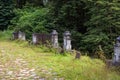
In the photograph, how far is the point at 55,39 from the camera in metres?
16.6

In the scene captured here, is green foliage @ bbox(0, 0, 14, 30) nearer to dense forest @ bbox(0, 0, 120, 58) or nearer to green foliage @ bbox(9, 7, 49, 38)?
dense forest @ bbox(0, 0, 120, 58)

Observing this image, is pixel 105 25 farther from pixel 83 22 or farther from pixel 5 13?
pixel 5 13

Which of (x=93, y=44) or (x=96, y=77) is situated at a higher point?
(x=96, y=77)

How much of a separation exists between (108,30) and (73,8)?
4706 millimetres

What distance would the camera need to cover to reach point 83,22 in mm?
22516

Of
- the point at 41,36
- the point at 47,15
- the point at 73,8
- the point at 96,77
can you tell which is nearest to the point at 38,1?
the point at 47,15

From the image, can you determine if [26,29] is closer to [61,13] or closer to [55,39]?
[61,13]

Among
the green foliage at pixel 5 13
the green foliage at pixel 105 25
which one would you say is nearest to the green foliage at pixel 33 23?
the green foliage at pixel 105 25

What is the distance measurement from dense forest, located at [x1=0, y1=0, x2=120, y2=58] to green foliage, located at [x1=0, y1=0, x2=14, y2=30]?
2.99m

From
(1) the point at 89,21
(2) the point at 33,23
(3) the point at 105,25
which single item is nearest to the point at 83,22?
(1) the point at 89,21

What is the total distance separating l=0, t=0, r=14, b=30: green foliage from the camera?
32.6 metres

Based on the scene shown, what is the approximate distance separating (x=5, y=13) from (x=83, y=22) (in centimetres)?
1319

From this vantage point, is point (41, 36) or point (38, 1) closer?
point (41, 36)

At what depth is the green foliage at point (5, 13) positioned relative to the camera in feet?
107
